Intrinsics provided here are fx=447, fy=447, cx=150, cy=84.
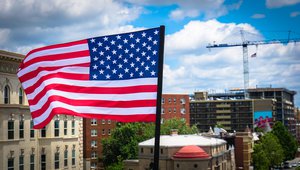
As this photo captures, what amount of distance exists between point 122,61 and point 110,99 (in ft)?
4.05

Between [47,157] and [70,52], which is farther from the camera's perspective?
[47,157]

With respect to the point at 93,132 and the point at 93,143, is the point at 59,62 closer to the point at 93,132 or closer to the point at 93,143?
the point at 93,132

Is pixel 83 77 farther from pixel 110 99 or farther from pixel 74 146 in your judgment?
pixel 74 146

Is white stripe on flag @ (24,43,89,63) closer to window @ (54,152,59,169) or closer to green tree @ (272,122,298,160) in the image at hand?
window @ (54,152,59,169)

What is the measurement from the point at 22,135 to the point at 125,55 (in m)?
29.8

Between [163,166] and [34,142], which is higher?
[34,142]

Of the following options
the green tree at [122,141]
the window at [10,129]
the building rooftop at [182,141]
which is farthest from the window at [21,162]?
the green tree at [122,141]

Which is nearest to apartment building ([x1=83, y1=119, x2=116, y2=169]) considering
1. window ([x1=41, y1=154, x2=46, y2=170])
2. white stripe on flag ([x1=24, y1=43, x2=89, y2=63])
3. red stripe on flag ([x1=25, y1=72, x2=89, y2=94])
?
window ([x1=41, y1=154, x2=46, y2=170])

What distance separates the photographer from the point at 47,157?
144ft

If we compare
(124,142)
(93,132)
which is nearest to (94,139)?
(93,132)

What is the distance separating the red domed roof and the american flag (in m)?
49.0

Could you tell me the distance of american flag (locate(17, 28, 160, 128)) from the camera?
1336cm

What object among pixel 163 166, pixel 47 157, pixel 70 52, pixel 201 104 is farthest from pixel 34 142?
pixel 201 104

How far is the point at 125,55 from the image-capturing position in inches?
542
